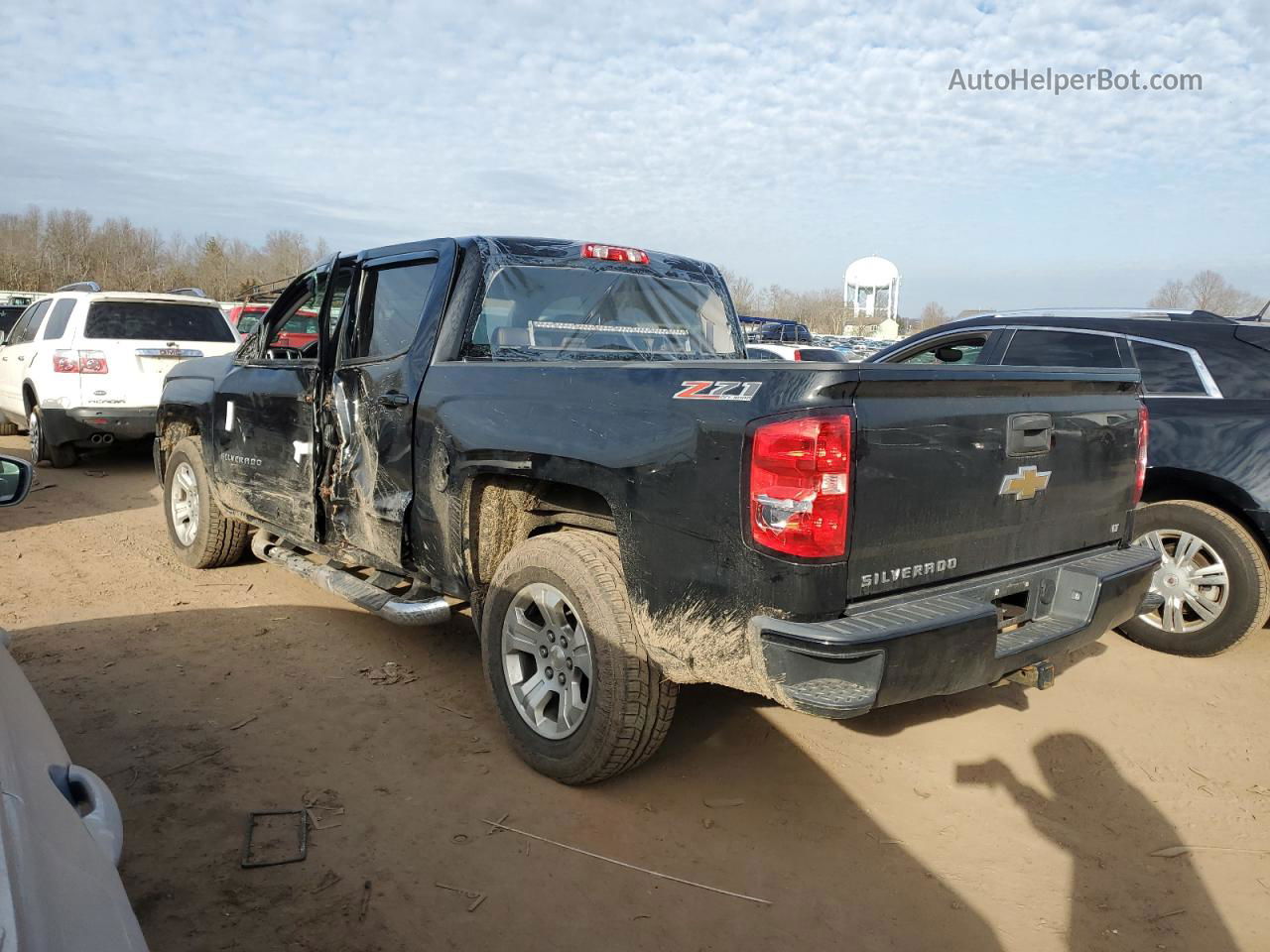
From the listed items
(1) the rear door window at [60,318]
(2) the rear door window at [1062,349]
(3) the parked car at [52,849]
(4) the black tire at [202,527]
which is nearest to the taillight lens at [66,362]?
(1) the rear door window at [60,318]

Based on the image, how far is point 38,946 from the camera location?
3.84 feet

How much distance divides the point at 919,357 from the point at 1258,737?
3.60m

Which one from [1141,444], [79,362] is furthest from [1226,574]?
[79,362]

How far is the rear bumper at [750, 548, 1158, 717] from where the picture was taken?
2.58m

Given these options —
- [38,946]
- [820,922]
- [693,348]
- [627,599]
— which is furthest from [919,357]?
[38,946]

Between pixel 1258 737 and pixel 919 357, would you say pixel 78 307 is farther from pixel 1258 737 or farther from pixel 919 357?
pixel 1258 737

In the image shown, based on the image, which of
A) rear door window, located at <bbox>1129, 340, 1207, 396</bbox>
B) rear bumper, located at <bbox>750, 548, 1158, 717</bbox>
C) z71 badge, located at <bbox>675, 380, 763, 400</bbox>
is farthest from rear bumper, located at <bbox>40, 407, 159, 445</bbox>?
rear door window, located at <bbox>1129, 340, 1207, 396</bbox>

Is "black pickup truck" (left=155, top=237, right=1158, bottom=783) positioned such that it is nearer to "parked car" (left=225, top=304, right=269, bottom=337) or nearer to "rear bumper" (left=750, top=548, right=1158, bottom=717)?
"rear bumper" (left=750, top=548, right=1158, bottom=717)

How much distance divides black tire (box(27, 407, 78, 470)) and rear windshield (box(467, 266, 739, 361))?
7600 mm

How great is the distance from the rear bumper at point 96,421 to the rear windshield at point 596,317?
6656 mm

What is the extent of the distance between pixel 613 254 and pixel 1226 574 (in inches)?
140

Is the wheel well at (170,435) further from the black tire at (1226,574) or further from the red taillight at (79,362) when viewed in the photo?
the black tire at (1226,574)

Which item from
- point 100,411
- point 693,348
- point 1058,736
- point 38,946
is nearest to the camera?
point 38,946

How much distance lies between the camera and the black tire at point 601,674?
10.1 ft
